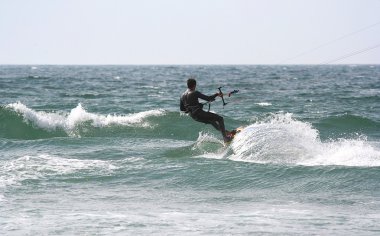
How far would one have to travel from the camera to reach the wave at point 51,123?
21.3 metres

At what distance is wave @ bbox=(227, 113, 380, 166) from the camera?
14.0m

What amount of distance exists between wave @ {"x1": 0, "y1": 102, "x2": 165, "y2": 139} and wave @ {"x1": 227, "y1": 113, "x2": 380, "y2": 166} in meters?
7.69

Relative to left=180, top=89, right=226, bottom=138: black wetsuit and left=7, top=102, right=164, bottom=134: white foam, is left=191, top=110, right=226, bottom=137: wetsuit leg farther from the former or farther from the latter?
left=7, top=102, right=164, bottom=134: white foam

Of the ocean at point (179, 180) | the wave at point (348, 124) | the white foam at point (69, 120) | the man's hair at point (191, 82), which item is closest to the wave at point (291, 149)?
the ocean at point (179, 180)

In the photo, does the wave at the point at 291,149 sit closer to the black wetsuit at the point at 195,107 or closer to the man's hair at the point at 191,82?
the black wetsuit at the point at 195,107

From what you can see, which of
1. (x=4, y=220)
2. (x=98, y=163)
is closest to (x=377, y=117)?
(x=98, y=163)

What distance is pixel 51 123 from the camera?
72.0 ft

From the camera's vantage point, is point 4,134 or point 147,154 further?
point 4,134

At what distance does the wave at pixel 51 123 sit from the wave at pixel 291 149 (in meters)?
7.69

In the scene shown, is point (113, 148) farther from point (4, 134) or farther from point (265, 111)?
point (265, 111)

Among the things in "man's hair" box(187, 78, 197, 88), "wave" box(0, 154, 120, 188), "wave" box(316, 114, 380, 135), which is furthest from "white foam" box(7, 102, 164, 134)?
"man's hair" box(187, 78, 197, 88)

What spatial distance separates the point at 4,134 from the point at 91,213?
40.5 feet

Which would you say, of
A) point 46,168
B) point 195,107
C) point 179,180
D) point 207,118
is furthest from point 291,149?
point 46,168

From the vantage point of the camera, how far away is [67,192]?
11.4 meters
